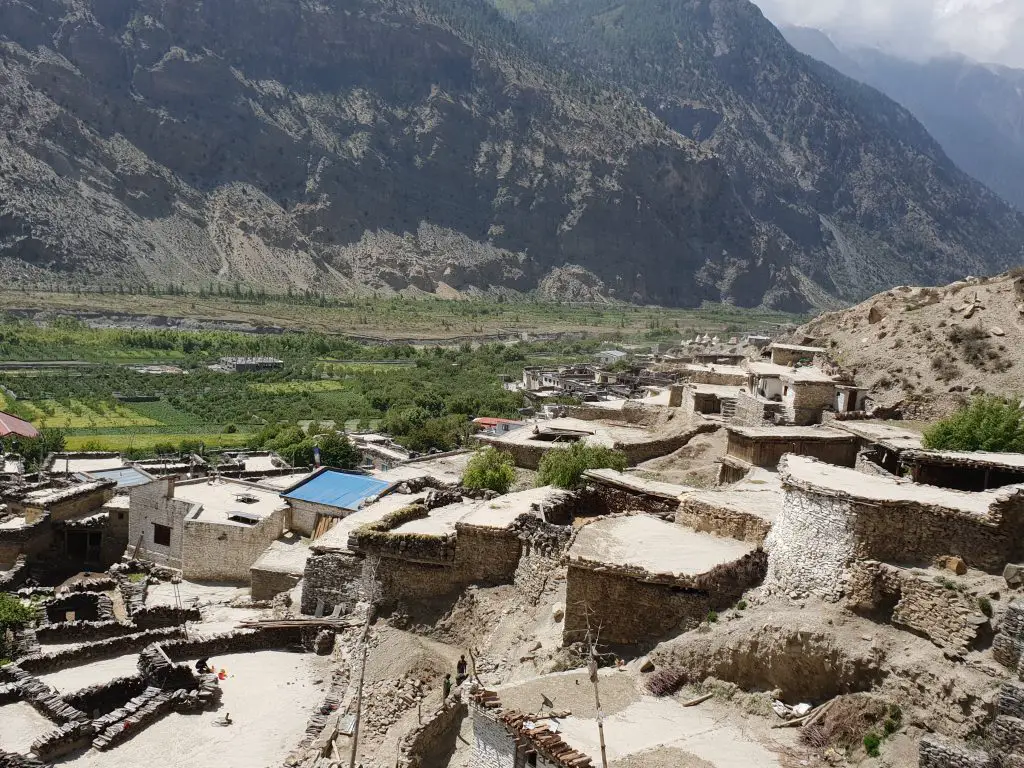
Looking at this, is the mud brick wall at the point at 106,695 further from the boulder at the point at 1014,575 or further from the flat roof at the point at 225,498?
the boulder at the point at 1014,575

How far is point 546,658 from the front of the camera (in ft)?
37.3

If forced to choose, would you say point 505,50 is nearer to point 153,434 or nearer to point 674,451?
point 153,434

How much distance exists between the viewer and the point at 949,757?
299 inches

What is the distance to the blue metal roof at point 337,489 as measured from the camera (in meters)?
22.5

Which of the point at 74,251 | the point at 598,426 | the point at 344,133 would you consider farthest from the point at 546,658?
the point at 344,133

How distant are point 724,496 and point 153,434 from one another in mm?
41112

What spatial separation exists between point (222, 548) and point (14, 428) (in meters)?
23.4

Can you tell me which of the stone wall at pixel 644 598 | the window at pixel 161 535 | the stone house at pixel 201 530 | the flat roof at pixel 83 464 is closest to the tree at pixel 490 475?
the stone house at pixel 201 530

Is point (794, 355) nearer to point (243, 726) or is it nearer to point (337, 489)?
point (337, 489)

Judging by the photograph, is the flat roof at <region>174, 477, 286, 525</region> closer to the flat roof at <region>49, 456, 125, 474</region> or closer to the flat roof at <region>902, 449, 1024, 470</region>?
the flat roof at <region>49, 456, 125, 474</region>

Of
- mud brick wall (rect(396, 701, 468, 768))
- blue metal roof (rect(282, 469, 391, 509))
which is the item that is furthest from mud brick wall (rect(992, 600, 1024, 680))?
blue metal roof (rect(282, 469, 391, 509))

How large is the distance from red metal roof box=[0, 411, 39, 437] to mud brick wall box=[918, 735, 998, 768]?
39.6 meters

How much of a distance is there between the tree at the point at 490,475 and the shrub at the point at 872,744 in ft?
38.8

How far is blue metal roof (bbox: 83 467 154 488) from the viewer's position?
95.5 feet
